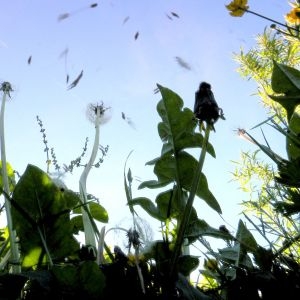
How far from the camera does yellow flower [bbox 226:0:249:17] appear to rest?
47.6 inches

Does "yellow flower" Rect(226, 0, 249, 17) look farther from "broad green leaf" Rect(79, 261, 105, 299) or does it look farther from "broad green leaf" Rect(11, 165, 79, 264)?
"broad green leaf" Rect(79, 261, 105, 299)

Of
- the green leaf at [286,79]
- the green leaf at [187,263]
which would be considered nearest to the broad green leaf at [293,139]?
the green leaf at [286,79]

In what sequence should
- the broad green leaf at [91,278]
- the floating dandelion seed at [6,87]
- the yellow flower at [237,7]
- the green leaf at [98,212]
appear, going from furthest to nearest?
the floating dandelion seed at [6,87], the yellow flower at [237,7], the green leaf at [98,212], the broad green leaf at [91,278]

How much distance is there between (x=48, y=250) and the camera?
661mm

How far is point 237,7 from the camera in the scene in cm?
121

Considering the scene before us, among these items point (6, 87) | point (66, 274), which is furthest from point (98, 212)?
point (6, 87)

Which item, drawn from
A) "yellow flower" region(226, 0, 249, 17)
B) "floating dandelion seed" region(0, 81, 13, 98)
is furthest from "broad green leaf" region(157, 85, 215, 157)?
"floating dandelion seed" region(0, 81, 13, 98)

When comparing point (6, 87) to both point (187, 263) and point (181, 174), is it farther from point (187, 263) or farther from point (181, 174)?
point (187, 263)

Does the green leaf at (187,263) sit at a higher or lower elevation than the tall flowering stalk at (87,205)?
lower

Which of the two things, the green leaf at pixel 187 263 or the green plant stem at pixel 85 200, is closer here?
the green leaf at pixel 187 263

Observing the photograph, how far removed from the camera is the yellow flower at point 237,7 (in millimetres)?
1210

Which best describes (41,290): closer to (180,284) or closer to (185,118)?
(180,284)

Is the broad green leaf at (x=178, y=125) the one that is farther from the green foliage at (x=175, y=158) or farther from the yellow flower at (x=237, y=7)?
the yellow flower at (x=237, y=7)

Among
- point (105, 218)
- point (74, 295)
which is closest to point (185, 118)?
point (105, 218)
